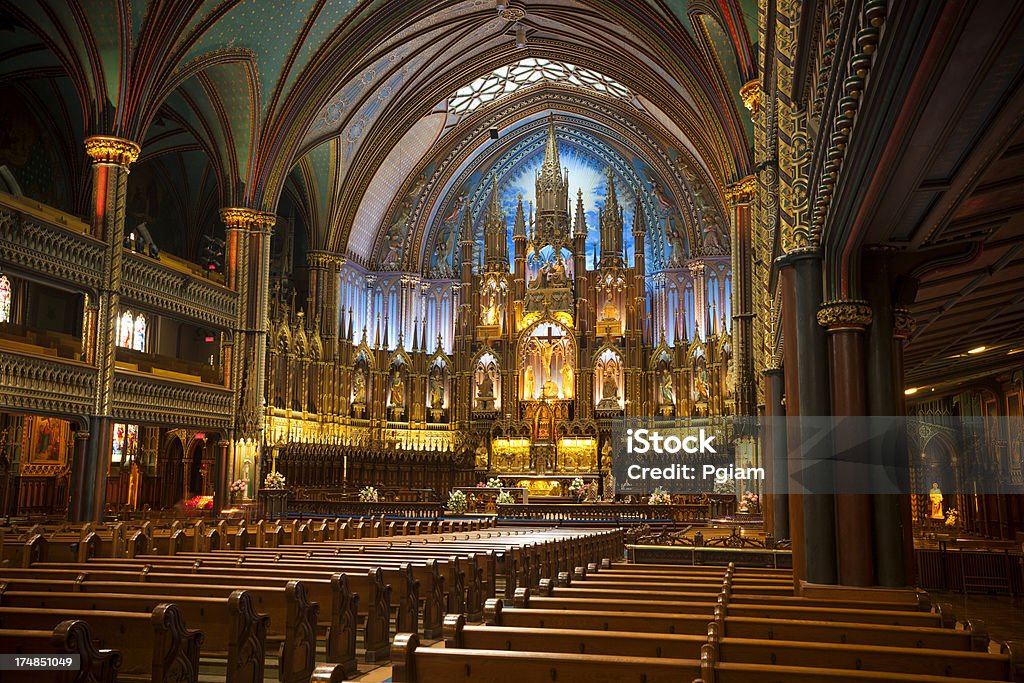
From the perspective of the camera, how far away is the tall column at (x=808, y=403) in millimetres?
9102

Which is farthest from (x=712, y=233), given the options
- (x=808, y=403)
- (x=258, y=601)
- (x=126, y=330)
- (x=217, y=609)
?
(x=217, y=609)

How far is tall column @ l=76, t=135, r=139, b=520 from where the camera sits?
21672 millimetres

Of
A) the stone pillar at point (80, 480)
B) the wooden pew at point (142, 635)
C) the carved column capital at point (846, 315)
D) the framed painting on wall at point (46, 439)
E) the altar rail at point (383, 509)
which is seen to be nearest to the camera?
the wooden pew at point (142, 635)

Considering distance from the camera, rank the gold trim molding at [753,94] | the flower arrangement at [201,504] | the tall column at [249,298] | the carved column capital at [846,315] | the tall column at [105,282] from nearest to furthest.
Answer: the carved column capital at [846,315], the gold trim molding at [753,94], the tall column at [105,282], the flower arrangement at [201,504], the tall column at [249,298]

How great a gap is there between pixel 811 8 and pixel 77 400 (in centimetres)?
1952

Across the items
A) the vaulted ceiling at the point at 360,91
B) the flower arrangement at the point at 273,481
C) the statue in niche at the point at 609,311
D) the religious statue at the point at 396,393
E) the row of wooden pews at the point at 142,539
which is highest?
the vaulted ceiling at the point at 360,91

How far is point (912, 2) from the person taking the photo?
15.1 feet

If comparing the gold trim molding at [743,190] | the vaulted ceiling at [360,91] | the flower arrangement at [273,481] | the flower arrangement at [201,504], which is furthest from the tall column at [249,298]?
the gold trim molding at [743,190]

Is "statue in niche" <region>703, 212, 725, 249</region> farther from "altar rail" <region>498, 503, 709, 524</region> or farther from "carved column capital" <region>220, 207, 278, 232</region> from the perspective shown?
"carved column capital" <region>220, 207, 278, 232</region>

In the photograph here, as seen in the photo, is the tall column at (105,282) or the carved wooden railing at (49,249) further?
the tall column at (105,282)

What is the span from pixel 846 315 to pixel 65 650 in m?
8.16

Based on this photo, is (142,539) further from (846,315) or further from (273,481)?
(273,481)

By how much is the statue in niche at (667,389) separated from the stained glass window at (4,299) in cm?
2370

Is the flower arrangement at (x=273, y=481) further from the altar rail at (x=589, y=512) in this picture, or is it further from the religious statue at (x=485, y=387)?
the religious statue at (x=485, y=387)
